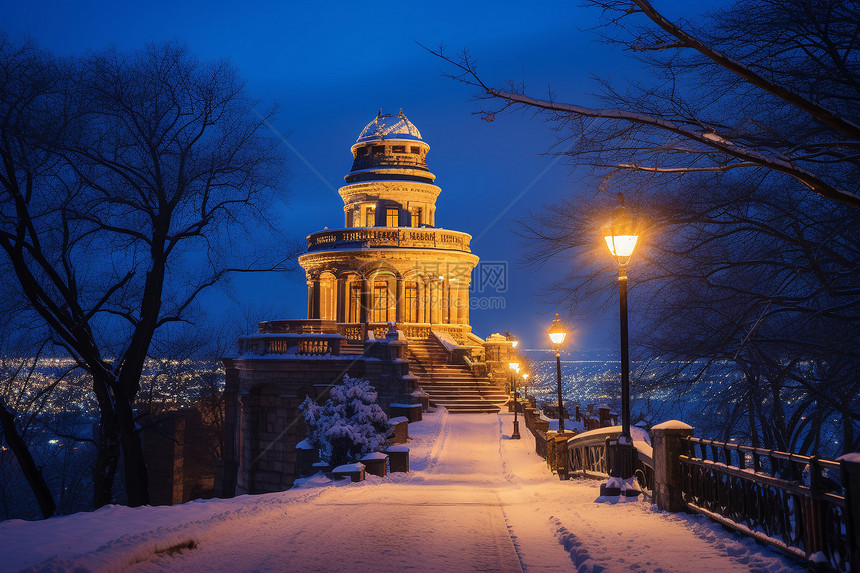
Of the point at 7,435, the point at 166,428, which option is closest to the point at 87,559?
the point at 7,435

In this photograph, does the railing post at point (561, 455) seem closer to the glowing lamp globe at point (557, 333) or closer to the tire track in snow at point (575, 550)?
the glowing lamp globe at point (557, 333)

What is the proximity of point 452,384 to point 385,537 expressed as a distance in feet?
76.1

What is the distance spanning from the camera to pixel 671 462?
9.23 metres

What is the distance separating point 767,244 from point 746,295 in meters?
1.07

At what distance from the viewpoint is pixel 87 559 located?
5.86m

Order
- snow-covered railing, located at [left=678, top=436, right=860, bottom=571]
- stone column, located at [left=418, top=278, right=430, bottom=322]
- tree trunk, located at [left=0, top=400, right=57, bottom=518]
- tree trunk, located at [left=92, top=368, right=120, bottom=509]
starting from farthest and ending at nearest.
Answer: stone column, located at [left=418, top=278, right=430, bottom=322], tree trunk, located at [left=92, top=368, right=120, bottom=509], tree trunk, located at [left=0, top=400, right=57, bottom=518], snow-covered railing, located at [left=678, top=436, right=860, bottom=571]

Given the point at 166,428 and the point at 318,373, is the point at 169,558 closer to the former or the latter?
the point at 318,373

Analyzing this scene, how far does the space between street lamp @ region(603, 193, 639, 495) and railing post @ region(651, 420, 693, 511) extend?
1070 mm

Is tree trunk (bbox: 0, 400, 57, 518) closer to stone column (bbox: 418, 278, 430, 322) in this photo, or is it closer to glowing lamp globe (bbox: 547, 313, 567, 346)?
glowing lamp globe (bbox: 547, 313, 567, 346)

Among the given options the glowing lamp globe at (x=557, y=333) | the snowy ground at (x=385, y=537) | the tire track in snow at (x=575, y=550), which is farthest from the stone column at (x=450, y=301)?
the tire track in snow at (x=575, y=550)

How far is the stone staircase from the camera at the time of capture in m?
29.3

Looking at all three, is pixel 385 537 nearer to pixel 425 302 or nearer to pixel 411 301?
pixel 425 302

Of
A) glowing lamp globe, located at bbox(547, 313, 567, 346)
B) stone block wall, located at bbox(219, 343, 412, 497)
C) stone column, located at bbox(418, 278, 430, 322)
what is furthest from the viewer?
stone column, located at bbox(418, 278, 430, 322)

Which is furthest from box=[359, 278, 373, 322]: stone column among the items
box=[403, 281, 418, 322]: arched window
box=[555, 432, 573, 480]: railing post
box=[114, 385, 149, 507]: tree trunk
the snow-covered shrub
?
box=[114, 385, 149, 507]: tree trunk
